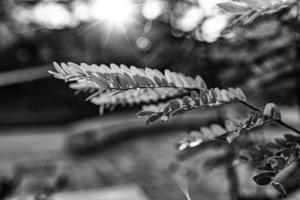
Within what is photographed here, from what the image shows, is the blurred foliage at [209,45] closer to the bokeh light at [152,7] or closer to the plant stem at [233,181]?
the bokeh light at [152,7]

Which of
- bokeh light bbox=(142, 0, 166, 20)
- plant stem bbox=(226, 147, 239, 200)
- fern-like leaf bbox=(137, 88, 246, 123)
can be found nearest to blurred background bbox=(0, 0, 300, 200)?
bokeh light bbox=(142, 0, 166, 20)

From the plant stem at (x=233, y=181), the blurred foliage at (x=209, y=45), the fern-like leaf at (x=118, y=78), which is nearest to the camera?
the fern-like leaf at (x=118, y=78)

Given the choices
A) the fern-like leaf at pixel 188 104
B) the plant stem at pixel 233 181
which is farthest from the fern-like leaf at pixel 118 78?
the plant stem at pixel 233 181

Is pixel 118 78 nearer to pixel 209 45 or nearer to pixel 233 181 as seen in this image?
pixel 209 45

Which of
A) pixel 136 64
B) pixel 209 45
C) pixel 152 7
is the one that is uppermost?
pixel 136 64

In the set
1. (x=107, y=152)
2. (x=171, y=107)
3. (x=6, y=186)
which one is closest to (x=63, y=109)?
(x=107, y=152)

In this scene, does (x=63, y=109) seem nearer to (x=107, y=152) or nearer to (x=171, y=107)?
(x=107, y=152)

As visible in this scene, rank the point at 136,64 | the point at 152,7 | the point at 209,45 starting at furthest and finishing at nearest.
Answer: the point at 136,64 → the point at 209,45 → the point at 152,7

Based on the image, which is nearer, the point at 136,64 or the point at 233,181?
the point at 233,181

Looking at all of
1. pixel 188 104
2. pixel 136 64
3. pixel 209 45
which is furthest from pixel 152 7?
pixel 136 64

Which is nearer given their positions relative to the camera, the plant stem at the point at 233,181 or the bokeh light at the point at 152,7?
the bokeh light at the point at 152,7
